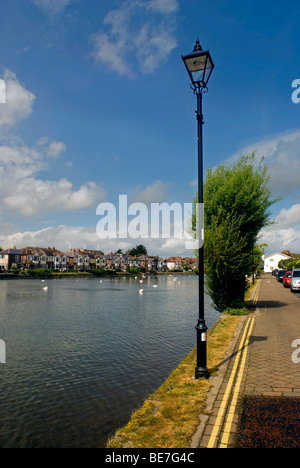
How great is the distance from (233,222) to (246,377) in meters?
9.82

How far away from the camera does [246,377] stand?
24.6 ft

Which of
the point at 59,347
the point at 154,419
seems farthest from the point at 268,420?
the point at 59,347

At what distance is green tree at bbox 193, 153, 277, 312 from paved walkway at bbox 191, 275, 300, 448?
145 inches

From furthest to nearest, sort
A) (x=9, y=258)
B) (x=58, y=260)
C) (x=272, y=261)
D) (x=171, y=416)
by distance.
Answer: (x=272, y=261), (x=58, y=260), (x=9, y=258), (x=171, y=416)

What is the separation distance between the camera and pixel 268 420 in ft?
17.5

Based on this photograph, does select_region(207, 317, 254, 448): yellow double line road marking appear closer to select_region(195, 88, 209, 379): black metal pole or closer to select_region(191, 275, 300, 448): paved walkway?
select_region(191, 275, 300, 448): paved walkway

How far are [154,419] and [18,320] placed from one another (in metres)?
18.3

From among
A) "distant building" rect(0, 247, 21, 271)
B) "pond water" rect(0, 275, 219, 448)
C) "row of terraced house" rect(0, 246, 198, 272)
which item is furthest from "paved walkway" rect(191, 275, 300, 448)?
"distant building" rect(0, 247, 21, 271)

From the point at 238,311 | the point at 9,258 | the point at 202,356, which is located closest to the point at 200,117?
the point at 202,356

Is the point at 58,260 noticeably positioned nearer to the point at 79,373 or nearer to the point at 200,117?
the point at 79,373

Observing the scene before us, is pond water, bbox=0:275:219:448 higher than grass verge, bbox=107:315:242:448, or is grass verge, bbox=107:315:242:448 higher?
grass verge, bbox=107:315:242:448

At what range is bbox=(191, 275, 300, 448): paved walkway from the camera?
5035 millimetres
